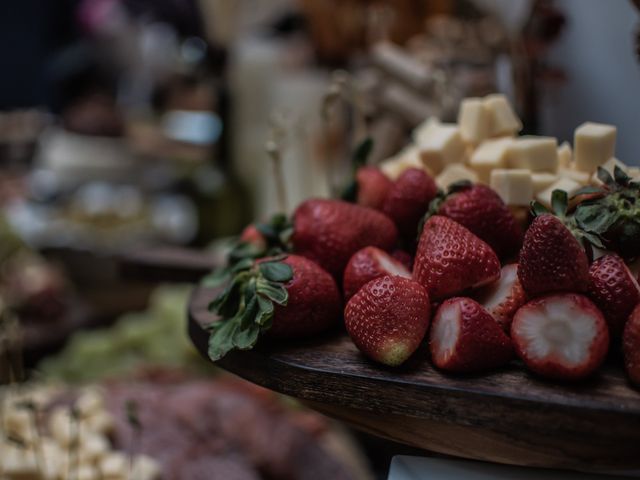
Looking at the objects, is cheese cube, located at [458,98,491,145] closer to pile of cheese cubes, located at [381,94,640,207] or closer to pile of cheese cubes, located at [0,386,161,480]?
pile of cheese cubes, located at [381,94,640,207]

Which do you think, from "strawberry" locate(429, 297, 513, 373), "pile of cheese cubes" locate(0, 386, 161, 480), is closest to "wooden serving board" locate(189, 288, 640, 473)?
"strawberry" locate(429, 297, 513, 373)

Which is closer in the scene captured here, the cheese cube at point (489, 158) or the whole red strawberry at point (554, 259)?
the whole red strawberry at point (554, 259)

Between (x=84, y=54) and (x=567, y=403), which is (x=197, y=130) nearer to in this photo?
(x=84, y=54)

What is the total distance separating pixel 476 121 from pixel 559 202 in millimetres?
199

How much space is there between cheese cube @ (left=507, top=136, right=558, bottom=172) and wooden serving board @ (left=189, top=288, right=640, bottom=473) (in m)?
0.23

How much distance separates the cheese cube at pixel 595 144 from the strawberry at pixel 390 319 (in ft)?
0.74

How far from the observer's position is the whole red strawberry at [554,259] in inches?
21.9

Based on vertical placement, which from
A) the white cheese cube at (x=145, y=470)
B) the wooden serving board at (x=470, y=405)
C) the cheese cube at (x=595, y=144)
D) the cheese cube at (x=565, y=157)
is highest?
the cheese cube at (x=595, y=144)


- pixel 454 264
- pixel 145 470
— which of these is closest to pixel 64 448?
pixel 145 470

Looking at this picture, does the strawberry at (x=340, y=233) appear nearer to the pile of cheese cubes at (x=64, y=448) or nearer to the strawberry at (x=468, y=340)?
the strawberry at (x=468, y=340)

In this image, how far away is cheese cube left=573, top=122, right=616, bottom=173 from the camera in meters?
0.71

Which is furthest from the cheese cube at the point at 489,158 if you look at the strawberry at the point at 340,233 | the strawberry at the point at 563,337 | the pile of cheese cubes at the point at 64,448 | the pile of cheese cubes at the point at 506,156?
the pile of cheese cubes at the point at 64,448

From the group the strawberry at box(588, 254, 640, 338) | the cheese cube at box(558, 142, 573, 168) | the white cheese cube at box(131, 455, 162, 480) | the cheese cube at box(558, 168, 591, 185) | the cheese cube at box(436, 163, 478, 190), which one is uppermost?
the cheese cube at box(558, 142, 573, 168)

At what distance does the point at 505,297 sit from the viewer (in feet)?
2.00
